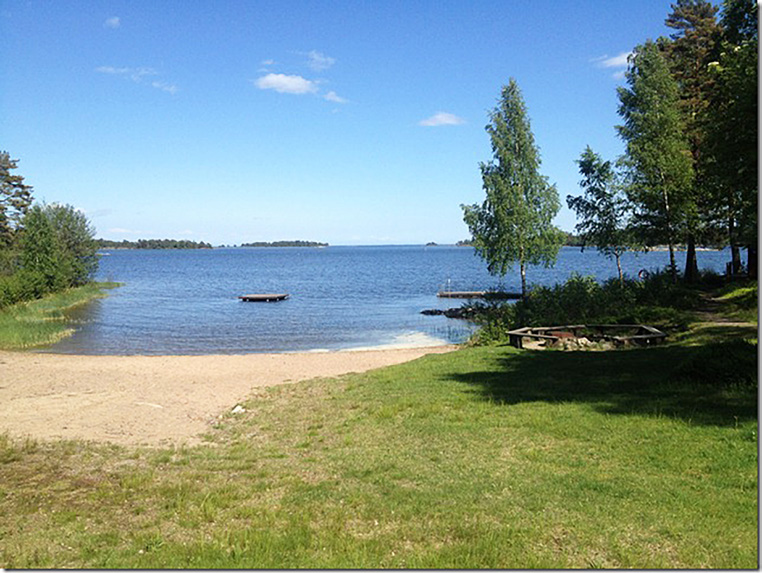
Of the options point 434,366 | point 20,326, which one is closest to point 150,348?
point 20,326

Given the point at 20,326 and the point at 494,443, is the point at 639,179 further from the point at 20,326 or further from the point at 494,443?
the point at 20,326

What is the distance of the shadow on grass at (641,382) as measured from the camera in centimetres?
1015

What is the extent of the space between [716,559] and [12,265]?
2471 inches

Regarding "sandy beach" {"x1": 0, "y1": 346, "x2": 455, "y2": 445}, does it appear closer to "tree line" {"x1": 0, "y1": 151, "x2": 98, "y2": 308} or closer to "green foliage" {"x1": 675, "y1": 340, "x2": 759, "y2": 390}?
"green foliage" {"x1": 675, "y1": 340, "x2": 759, "y2": 390}

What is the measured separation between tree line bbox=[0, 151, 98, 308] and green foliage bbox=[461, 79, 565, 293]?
114ft

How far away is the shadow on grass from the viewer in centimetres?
1015

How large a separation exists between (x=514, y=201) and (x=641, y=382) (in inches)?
864

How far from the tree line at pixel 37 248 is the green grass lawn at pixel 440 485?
1617 inches

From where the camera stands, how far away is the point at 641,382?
1253 cm

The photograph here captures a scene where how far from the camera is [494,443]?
9578mm

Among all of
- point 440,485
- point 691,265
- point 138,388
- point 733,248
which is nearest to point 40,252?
point 138,388

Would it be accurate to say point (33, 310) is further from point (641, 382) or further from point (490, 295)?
point (641, 382)

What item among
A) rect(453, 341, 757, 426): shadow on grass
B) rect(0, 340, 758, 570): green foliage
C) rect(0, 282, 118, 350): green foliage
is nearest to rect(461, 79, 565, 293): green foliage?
rect(453, 341, 757, 426): shadow on grass

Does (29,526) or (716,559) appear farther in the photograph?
(29,526)
